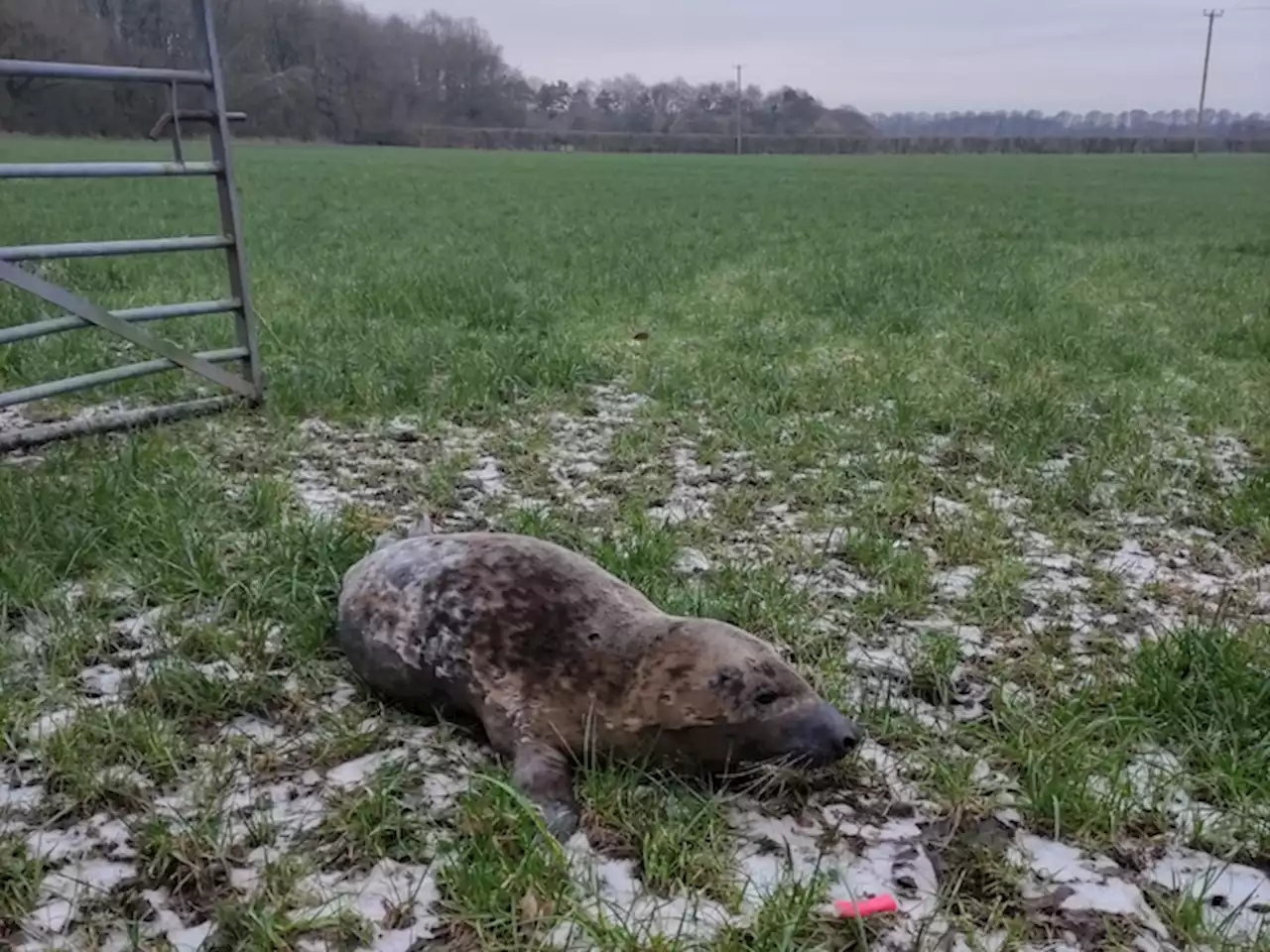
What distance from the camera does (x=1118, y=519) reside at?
356 cm

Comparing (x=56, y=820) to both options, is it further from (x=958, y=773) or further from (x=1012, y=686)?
(x=1012, y=686)

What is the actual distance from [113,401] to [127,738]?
9.68ft

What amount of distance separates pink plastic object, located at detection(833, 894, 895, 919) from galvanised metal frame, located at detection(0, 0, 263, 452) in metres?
3.43

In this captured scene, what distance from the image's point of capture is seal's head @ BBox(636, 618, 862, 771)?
6.66 feet

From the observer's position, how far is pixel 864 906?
177 centimetres

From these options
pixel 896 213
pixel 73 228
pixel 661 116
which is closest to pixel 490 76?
pixel 661 116

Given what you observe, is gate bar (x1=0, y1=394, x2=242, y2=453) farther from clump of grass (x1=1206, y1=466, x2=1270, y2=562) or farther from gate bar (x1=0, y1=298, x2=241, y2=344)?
clump of grass (x1=1206, y1=466, x2=1270, y2=562)

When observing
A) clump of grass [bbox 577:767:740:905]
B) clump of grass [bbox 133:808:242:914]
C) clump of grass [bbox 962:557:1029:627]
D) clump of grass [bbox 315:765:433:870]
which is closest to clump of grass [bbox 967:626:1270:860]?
clump of grass [bbox 962:557:1029:627]

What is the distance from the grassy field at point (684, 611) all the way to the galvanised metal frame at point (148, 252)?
0.19 meters

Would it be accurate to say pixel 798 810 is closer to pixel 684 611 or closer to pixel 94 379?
pixel 684 611

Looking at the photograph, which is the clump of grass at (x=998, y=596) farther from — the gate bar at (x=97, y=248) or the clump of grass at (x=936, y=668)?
the gate bar at (x=97, y=248)

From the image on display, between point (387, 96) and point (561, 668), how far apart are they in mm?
51282

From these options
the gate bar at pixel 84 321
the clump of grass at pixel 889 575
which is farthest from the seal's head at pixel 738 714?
the gate bar at pixel 84 321

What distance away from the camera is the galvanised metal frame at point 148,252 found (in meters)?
3.94
